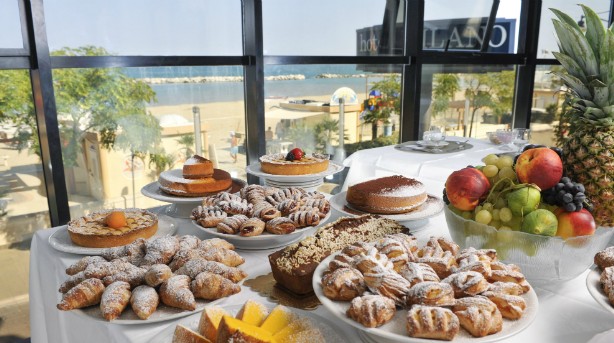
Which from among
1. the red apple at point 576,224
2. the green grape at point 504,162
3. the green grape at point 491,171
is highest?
the green grape at point 504,162

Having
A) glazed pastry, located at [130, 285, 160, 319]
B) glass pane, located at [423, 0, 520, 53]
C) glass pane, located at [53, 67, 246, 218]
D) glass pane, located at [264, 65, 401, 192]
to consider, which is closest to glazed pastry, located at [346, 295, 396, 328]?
glazed pastry, located at [130, 285, 160, 319]

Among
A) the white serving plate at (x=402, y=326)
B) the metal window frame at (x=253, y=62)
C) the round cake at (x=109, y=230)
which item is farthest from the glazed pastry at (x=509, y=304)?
the metal window frame at (x=253, y=62)

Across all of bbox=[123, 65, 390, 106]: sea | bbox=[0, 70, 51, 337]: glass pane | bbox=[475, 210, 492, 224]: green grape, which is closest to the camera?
bbox=[475, 210, 492, 224]: green grape

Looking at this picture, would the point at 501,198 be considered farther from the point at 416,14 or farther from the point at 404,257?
the point at 416,14

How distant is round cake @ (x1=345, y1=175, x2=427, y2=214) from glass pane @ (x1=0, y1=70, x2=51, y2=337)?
170 cm

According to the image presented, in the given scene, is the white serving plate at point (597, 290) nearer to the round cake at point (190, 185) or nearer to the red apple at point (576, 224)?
the red apple at point (576, 224)

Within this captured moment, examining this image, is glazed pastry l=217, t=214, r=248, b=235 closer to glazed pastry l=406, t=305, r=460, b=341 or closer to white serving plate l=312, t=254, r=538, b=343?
white serving plate l=312, t=254, r=538, b=343

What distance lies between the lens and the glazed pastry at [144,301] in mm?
799

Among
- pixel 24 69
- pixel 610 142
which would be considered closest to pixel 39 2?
pixel 24 69

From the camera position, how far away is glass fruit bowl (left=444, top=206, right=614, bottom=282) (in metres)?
0.91

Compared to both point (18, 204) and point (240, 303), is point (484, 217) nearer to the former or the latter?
point (240, 303)

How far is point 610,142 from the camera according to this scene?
1017 mm

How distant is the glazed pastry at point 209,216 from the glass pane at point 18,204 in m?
1.48

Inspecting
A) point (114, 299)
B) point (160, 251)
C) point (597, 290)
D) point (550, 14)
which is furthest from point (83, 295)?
point (550, 14)
